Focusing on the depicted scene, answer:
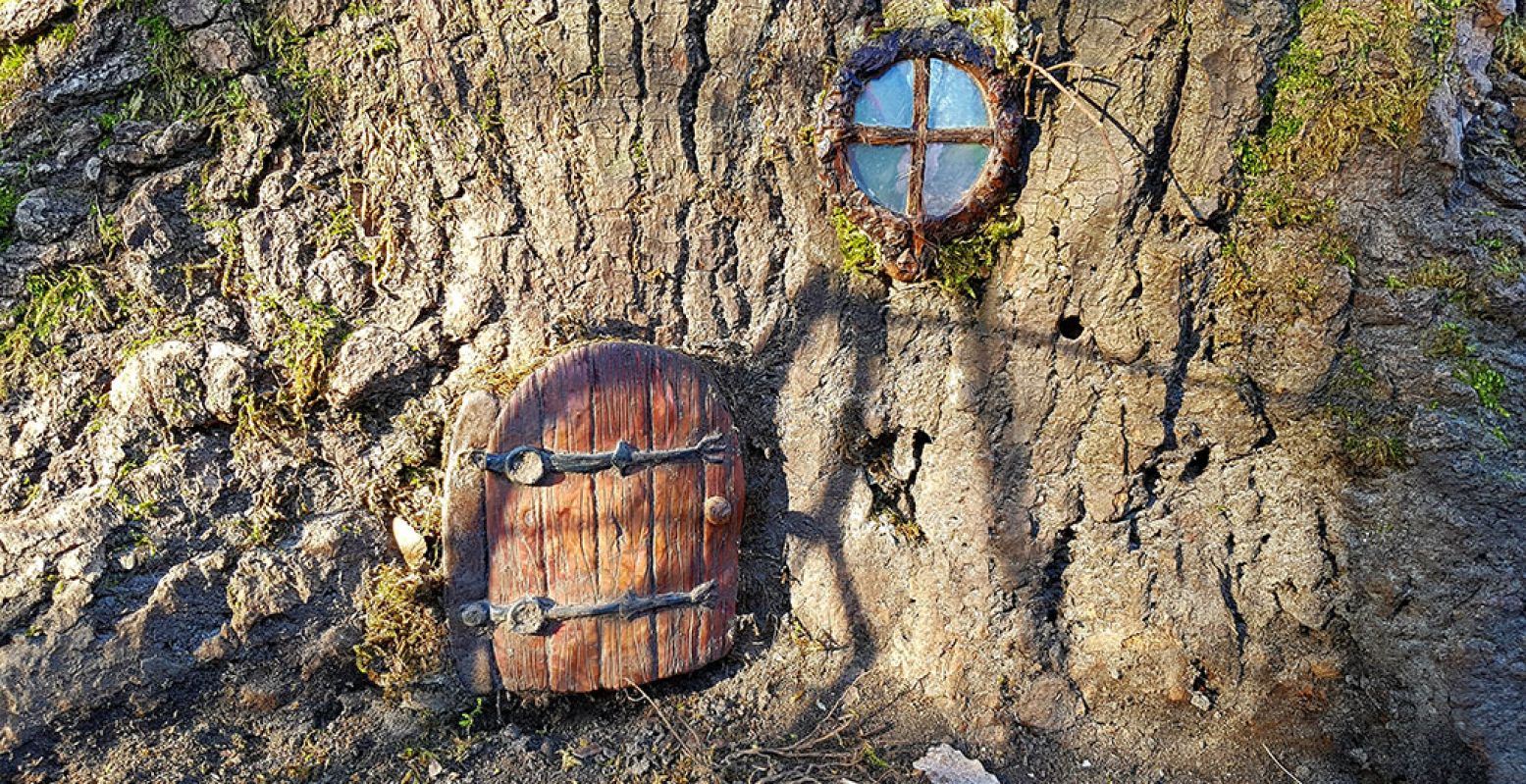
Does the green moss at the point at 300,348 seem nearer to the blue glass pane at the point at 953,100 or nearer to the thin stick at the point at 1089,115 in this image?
the blue glass pane at the point at 953,100

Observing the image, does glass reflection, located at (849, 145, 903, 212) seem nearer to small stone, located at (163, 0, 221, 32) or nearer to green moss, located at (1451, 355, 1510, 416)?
green moss, located at (1451, 355, 1510, 416)

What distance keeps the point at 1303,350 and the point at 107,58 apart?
3623 millimetres

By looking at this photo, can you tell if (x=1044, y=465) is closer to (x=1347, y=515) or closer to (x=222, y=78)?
(x=1347, y=515)

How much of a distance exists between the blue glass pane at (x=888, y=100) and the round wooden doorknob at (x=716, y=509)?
3.98 ft

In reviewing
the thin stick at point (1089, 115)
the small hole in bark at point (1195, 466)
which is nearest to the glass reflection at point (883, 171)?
the thin stick at point (1089, 115)

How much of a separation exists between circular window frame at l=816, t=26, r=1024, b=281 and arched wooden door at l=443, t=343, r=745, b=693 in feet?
2.35

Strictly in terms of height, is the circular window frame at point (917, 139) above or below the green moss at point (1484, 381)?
above

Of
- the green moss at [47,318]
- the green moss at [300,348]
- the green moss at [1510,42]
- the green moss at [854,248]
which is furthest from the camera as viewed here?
the green moss at [1510,42]

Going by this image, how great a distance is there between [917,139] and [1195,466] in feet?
4.48

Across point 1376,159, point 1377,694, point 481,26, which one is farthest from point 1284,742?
point 481,26

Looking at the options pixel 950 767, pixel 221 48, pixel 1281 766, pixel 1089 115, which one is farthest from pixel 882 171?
pixel 1281 766

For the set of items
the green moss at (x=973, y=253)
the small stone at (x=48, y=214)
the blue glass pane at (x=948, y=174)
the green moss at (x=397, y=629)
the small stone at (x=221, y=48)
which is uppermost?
the small stone at (x=221, y=48)

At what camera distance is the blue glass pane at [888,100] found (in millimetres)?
2713

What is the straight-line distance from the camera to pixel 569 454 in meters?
2.63
